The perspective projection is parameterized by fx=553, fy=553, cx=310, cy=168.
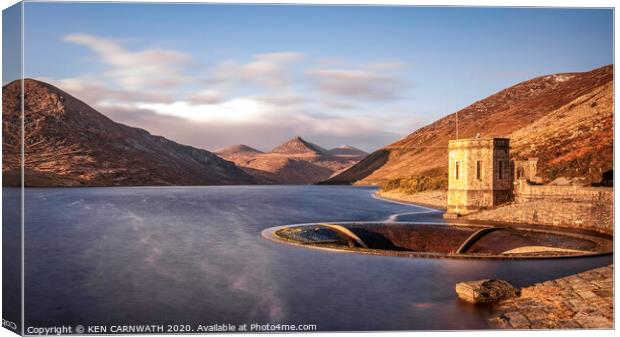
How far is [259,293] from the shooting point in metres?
19.0

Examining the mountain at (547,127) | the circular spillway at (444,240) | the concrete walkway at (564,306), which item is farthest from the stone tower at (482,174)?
the concrete walkway at (564,306)

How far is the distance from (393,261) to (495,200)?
64.8ft

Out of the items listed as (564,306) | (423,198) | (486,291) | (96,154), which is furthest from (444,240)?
(96,154)

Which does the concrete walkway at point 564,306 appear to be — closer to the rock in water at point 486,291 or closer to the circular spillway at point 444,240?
the rock in water at point 486,291

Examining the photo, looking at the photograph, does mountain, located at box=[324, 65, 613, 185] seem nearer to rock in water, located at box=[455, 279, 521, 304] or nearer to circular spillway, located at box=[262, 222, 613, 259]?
circular spillway, located at box=[262, 222, 613, 259]

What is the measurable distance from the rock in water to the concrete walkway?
10.2 inches

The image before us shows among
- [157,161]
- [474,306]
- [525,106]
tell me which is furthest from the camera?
[157,161]

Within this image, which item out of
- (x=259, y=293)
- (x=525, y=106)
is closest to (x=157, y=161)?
(x=525, y=106)

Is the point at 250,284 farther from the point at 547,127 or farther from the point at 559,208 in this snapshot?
the point at 547,127

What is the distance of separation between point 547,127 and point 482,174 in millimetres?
34198

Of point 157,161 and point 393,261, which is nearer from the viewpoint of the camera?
point 393,261

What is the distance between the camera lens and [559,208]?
35.9 metres

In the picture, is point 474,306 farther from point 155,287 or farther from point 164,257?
point 164,257


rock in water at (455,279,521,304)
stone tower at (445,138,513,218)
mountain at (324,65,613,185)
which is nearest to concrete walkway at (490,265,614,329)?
rock in water at (455,279,521,304)
